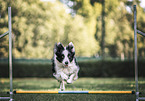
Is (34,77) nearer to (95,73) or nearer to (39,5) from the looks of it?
(95,73)

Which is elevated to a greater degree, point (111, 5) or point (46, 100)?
point (111, 5)

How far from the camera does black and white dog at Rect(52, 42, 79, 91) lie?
6.93 m

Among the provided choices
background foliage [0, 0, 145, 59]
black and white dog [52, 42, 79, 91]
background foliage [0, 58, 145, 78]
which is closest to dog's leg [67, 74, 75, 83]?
black and white dog [52, 42, 79, 91]

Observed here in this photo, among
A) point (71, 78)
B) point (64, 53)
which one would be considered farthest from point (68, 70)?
point (64, 53)

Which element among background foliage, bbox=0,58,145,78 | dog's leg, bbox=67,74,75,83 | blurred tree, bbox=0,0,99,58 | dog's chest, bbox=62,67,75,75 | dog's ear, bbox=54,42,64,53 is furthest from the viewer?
blurred tree, bbox=0,0,99,58

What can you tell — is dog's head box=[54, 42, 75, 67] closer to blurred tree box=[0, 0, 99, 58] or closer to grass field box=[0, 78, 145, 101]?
grass field box=[0, 78, 145, 101]

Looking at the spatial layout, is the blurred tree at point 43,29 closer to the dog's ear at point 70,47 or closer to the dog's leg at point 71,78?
the dog's ear at point 70,47

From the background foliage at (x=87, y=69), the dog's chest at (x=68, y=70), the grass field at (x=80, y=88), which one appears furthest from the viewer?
the background foliage at (x=87, y=69)

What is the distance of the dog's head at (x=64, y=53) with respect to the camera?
22.7ft

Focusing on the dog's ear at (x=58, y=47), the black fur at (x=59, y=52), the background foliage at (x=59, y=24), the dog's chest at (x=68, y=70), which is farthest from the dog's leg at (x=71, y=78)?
the background foliage at (x=59, y=24)

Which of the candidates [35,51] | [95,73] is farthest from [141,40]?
[35,51]

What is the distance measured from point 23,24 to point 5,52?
317 cm

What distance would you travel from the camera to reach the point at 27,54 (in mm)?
21141

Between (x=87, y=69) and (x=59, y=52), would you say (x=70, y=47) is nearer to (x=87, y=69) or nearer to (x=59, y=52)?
(x=59, y=52)
